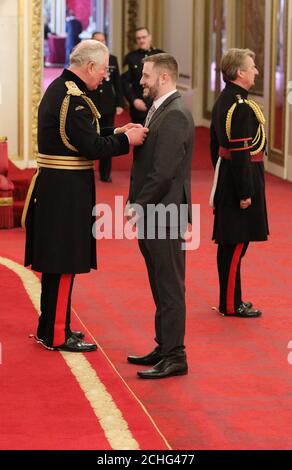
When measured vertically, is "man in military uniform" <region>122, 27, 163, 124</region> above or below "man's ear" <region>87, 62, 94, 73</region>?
below

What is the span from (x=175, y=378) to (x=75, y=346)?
60 cm

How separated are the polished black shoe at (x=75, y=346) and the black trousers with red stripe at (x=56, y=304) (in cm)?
2

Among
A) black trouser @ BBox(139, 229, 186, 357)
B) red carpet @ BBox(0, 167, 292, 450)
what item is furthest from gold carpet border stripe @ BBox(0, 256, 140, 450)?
black trouser @ BBox(139, 229, 186, 357)

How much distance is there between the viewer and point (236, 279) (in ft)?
23.5

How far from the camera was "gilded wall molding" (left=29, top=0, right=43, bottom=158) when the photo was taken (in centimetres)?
1290

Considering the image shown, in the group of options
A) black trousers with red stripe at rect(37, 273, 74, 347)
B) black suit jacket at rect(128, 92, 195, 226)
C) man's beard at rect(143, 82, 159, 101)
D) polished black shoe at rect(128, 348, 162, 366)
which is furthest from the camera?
black trousers with red stripe at rect(37, 273, 74, 347)

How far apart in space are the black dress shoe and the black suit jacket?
4.97ft

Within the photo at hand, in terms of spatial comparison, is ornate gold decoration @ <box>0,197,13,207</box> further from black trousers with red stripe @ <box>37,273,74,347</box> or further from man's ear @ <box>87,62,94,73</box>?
man's ear @ <box>87,62,94,73</box>

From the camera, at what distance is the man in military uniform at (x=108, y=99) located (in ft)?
40.7

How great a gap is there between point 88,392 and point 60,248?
96 centimetres

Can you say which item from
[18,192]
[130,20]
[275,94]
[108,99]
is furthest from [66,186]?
[130,20]

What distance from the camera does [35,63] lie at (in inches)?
513

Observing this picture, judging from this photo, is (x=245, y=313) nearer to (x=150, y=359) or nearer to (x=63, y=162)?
(x=150, y=359)

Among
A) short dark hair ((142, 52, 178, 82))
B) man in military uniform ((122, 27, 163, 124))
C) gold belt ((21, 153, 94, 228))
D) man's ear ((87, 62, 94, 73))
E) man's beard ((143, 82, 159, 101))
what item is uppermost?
short dark hair ((142, 52, 178, 82))
